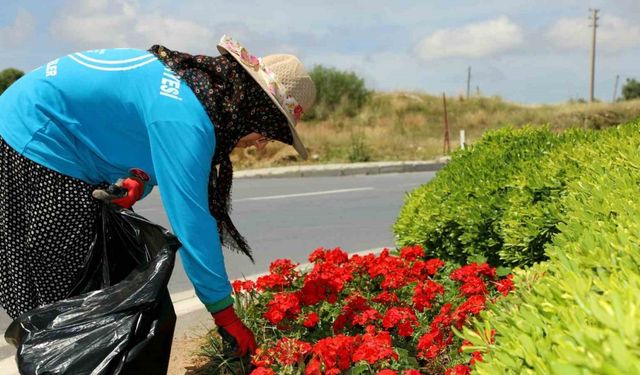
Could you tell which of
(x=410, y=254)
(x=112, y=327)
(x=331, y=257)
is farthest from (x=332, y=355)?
(x=410, y=254)

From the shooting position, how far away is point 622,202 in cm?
243

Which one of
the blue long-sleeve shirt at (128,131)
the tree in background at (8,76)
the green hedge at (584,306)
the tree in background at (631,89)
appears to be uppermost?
the tree in background at (8,76)

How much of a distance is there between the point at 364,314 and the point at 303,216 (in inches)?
248

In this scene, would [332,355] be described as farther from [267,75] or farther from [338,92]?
[338,92]

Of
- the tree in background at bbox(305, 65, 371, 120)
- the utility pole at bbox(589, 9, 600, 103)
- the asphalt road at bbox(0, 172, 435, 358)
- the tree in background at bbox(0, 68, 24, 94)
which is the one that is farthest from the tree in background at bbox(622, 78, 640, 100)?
the asphalt road at bbox(0, 172, 435, 358)

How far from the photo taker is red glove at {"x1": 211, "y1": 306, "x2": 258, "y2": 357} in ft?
8.22

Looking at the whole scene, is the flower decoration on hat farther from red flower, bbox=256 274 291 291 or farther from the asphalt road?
the asphalt road

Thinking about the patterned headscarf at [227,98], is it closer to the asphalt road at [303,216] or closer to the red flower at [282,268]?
the red flower at [282,268]

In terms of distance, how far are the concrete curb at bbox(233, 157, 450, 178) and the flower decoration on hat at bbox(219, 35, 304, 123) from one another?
41.3 ft

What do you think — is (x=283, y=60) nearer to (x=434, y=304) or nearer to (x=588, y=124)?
(x=434, y=304)

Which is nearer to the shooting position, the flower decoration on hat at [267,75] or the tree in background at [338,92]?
the flower decoration on hat at [267,75]

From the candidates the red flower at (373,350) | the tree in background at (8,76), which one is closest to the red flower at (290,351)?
the red flower at (373,350)

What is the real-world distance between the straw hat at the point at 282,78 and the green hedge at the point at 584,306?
0.96 meters

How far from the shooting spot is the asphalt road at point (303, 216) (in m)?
6.94
